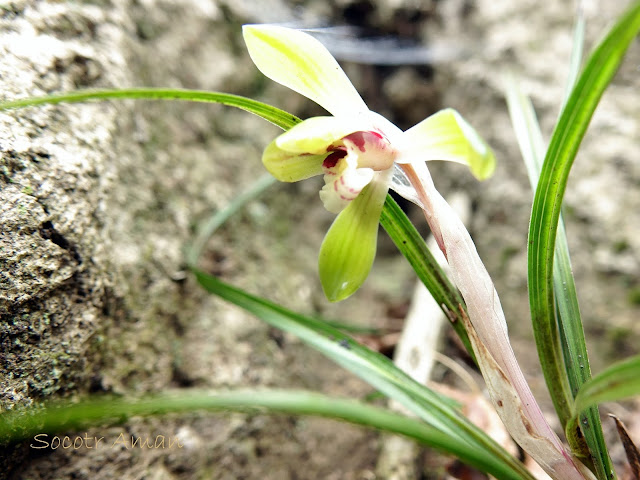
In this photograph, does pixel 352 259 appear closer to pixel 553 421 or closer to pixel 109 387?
pixel 109 387

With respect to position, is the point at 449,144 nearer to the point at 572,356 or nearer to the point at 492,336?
the point at 492,336

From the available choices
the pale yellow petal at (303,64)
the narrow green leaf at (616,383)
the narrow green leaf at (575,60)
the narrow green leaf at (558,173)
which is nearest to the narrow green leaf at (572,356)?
the narrow green leaf at (558,173)

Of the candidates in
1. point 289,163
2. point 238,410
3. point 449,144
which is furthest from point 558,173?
point 238,410

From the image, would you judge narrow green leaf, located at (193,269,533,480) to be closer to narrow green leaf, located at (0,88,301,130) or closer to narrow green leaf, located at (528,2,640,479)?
narrow green leaf, located at (528,2,640,479)

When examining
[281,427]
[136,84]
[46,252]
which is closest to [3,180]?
[46,252]

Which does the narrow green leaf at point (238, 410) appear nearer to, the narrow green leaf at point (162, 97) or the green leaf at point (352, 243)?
the green leaf at point (352, 243)

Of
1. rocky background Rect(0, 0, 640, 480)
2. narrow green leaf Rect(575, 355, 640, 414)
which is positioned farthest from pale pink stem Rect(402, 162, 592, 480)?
rocky background Rect(0, 0, 640, 480)
